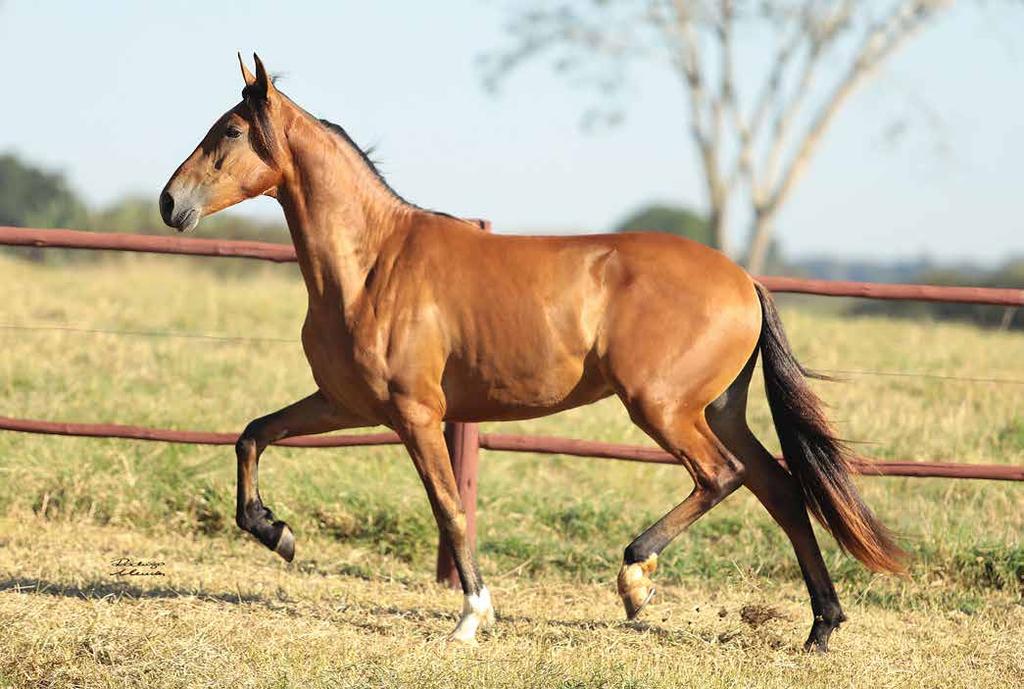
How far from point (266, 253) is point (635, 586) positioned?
218 cm

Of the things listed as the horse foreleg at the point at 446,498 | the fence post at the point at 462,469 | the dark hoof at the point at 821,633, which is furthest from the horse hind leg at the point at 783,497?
the fence post at the point at 462,469

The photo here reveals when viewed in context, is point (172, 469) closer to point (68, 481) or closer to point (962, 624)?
point (68, 481)

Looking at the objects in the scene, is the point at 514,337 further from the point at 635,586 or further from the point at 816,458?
the point at 816,458

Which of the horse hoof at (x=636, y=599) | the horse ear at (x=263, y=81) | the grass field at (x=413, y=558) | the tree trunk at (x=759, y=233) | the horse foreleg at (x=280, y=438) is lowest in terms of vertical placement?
the tree trunk at (x=759, y=233)

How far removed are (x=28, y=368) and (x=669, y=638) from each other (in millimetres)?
5149

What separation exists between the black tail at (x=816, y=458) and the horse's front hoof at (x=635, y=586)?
70 cm

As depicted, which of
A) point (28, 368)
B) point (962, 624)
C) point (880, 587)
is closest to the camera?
point (962, 624)

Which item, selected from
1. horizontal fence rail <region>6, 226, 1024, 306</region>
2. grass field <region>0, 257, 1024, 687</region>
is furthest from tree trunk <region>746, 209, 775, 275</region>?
horizontal fence rail <region>6, 226, 1024, 306</region>

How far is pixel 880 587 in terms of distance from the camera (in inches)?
241

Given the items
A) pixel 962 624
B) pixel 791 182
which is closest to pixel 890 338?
pixel 962 624

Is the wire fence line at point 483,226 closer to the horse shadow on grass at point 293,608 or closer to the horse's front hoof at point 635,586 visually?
the horse shadow on grass at point 293,608

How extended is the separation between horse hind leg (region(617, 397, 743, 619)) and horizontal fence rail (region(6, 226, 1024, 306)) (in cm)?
112

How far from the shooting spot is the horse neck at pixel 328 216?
4965mm

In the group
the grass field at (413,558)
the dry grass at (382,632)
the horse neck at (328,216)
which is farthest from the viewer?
the horse neck at (328,216)
